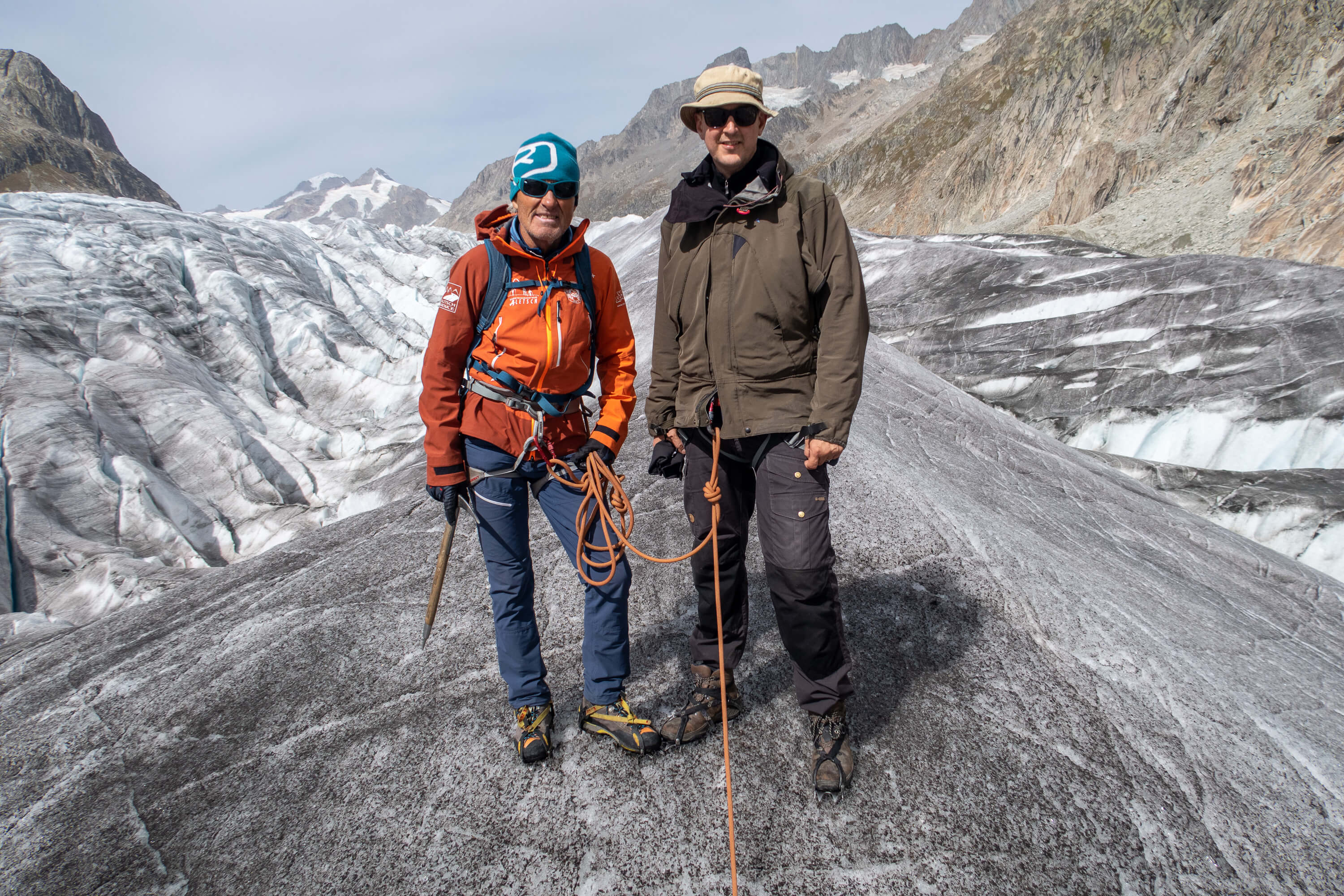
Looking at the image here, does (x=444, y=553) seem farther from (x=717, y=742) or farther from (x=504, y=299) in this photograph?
(x=717, y=742)

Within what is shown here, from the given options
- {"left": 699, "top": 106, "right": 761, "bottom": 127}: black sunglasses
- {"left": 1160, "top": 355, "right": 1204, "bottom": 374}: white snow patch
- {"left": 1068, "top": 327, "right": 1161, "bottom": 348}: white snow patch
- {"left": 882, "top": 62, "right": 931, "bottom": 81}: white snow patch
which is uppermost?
{"left": 882, "top": 62, "right": 931, "bottom": 81}: white snow patch

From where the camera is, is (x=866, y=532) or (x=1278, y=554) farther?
(x=1278, y=554)

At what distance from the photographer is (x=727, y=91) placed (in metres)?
2.54

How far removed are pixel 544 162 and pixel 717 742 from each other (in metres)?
2.59

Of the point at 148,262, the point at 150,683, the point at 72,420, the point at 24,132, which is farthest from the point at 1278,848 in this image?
the point at 24,132

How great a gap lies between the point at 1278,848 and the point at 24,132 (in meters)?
101

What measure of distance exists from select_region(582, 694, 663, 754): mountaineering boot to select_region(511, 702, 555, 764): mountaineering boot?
0.16 metres

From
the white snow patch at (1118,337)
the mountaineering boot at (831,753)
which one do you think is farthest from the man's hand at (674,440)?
the white snow patch at (1118,337)

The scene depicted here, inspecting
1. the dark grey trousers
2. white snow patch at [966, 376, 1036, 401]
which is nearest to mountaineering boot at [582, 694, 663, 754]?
the dark grey trousers

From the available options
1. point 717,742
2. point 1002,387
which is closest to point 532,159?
point 717,742

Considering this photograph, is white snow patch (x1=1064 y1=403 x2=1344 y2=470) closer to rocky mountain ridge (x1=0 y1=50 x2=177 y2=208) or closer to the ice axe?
the ice axe

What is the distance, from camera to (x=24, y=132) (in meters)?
67.9

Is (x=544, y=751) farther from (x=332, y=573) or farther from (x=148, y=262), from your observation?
(x=148, y=262)

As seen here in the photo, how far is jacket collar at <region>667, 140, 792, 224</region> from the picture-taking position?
258 centimetres
